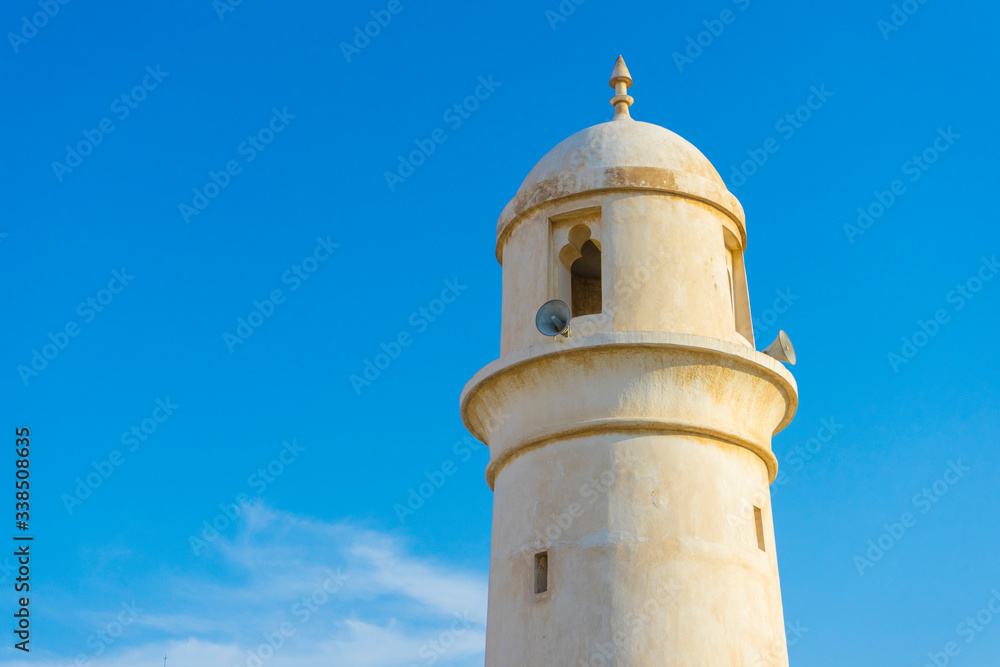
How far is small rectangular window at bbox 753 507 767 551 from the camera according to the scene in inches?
526

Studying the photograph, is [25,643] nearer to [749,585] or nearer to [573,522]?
[573,522]

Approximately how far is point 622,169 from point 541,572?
205 inches

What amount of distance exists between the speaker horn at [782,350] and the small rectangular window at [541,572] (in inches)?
157

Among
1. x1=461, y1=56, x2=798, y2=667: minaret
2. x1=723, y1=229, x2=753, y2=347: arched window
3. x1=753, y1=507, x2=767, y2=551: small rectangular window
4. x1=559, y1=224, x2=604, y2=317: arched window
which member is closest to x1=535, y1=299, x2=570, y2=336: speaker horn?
x1=461, y1=56, x2=798, y2=667: minaret

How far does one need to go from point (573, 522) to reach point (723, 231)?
4.69m

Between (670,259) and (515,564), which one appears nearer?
(515,564)

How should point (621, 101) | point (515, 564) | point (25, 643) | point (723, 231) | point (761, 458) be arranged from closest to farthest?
point (515, 564)
point (761, 458)
point (723, 231)
point (621, 101)
point (25, 643)

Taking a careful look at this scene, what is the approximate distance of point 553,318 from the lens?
13.4 meters

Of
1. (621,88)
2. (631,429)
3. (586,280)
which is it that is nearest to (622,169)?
(621,88)

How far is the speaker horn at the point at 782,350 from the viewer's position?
14.3 m

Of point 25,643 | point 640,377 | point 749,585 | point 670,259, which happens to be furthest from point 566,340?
point 25,643

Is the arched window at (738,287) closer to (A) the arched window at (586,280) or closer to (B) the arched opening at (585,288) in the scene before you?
(A) the arched window at (586,280)

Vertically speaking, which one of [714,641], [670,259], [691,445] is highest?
[670,259]

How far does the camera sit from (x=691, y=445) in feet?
42.9
